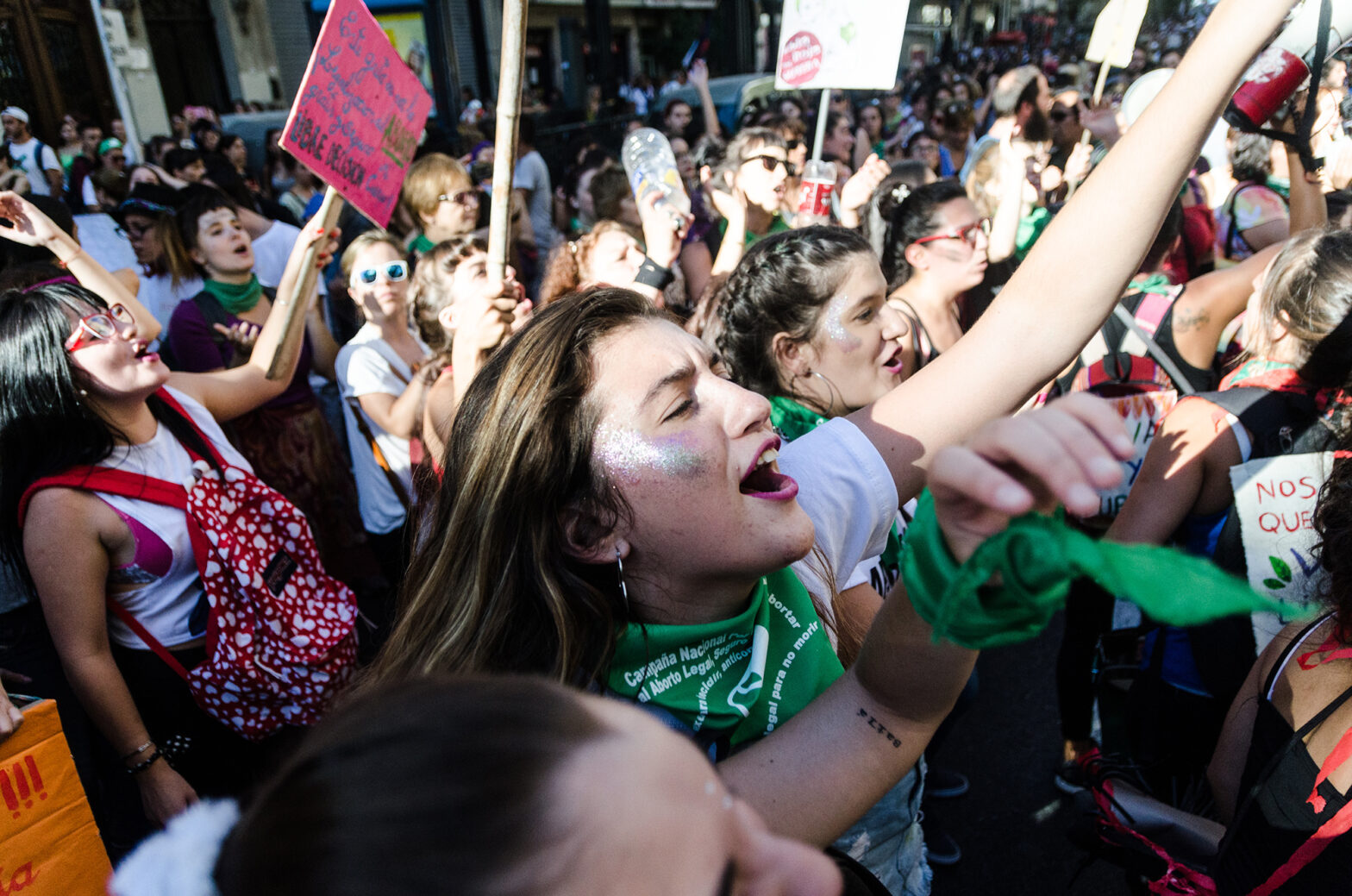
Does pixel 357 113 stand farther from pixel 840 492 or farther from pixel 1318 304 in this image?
pixel 1318 304

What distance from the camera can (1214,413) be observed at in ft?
6.75

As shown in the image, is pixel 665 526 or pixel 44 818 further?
pixel 44 818

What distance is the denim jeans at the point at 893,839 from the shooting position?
1.43 meters

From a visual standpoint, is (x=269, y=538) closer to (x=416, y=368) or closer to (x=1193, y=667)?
(x=416, y=368)

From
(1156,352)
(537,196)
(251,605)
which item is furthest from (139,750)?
(537,196)

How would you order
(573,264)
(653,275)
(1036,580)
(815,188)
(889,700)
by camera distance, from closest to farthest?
(1036,580)
(889,700)
(653,275)
(573,264)
(815,188)

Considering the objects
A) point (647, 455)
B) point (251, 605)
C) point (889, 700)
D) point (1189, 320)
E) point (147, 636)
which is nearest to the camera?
point (889, 700)

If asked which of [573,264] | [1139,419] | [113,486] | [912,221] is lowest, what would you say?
[1139,419]

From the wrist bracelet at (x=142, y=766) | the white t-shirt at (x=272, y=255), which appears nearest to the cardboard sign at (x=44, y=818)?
the wrist bracelet at (x=142, y=766)

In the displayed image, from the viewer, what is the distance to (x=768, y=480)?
4.76 ft

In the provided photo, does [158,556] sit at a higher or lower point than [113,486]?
lower

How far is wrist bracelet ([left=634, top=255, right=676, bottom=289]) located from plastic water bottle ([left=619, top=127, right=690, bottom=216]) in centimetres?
23

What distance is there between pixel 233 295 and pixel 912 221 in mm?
3020

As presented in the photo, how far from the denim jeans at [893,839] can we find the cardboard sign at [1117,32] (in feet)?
12.0
